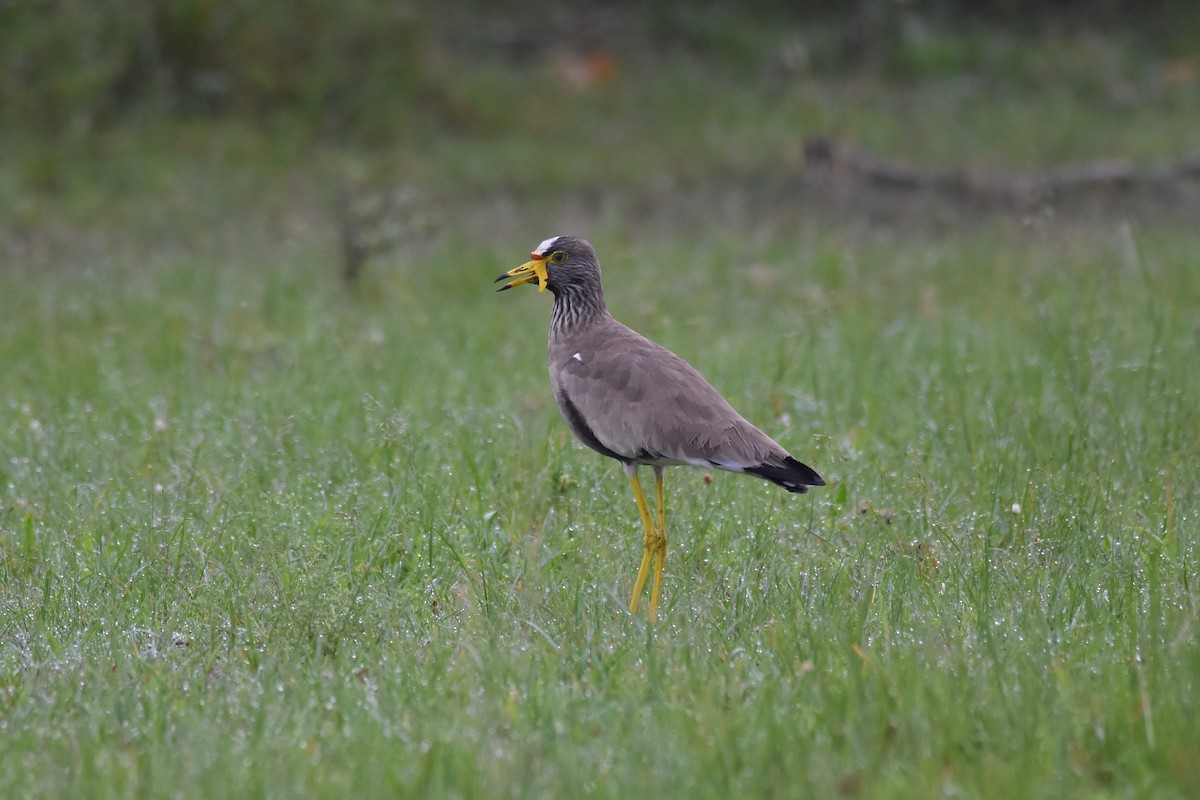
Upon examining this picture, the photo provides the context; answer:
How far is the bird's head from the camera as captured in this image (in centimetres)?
509

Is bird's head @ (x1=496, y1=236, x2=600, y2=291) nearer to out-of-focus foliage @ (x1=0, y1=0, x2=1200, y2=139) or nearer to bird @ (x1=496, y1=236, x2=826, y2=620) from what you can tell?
bird @ (x1=496, y1=236, x2=826, y2=620)

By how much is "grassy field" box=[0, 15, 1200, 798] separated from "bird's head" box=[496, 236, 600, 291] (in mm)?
737

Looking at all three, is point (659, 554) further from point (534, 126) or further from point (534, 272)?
point (534, 126)

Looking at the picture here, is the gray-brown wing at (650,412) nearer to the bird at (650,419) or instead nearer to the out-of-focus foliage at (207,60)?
the bird at (650,419)

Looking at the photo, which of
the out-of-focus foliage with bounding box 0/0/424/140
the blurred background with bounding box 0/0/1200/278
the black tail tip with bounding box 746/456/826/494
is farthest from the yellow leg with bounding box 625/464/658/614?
the out-of-focus foliage with bounding box 0/0/424/140

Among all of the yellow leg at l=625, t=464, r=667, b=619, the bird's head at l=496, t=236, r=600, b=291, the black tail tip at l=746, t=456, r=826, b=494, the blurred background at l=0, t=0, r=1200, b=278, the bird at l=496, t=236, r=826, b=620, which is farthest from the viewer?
the blurred background at l=0, t=0, r=1200, b=278

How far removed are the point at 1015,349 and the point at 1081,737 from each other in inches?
165

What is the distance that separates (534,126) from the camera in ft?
54.5

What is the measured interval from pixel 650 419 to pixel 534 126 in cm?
1268

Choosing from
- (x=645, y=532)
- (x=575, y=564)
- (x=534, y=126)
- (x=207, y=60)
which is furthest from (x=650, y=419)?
(x=534, y=126)

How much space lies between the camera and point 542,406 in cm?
616

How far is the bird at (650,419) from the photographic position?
425 centimetres

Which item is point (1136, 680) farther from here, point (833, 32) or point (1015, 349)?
point (833, 32)

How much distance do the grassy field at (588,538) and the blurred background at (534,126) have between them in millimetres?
1532
